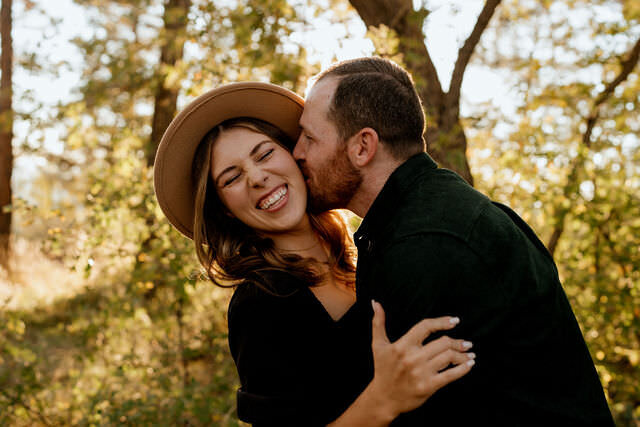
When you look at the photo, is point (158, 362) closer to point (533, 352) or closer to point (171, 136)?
point (171, 136)

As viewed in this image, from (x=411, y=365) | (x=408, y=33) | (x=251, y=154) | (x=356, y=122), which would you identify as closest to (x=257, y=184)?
(x=251, y=154)

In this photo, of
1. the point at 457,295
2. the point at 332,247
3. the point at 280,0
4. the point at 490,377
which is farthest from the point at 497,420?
the point at 280,0

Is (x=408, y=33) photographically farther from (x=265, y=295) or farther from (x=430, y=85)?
(x=265, y=295)

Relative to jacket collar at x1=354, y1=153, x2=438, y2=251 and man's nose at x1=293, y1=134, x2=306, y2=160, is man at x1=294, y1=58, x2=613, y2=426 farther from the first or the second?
man's nose at x1=293, y1=134, x2=306, y2=160

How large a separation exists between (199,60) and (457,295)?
13.2 feet

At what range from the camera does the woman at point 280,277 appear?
1.95m

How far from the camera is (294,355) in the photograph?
231 centimetres

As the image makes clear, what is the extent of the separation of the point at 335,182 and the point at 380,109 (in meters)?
0.38

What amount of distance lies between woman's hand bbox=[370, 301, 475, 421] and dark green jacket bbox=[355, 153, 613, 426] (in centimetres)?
5

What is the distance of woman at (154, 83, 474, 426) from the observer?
195 cm

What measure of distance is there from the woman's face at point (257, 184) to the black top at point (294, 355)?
42cm

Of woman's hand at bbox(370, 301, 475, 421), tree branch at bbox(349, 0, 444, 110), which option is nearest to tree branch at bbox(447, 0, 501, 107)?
tree branch at bbox(349, 0, 444, 110)

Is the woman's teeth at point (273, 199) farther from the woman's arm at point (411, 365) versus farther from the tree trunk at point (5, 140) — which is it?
the tree trunk at point (5, 140)

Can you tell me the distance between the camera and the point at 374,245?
2.16 m
